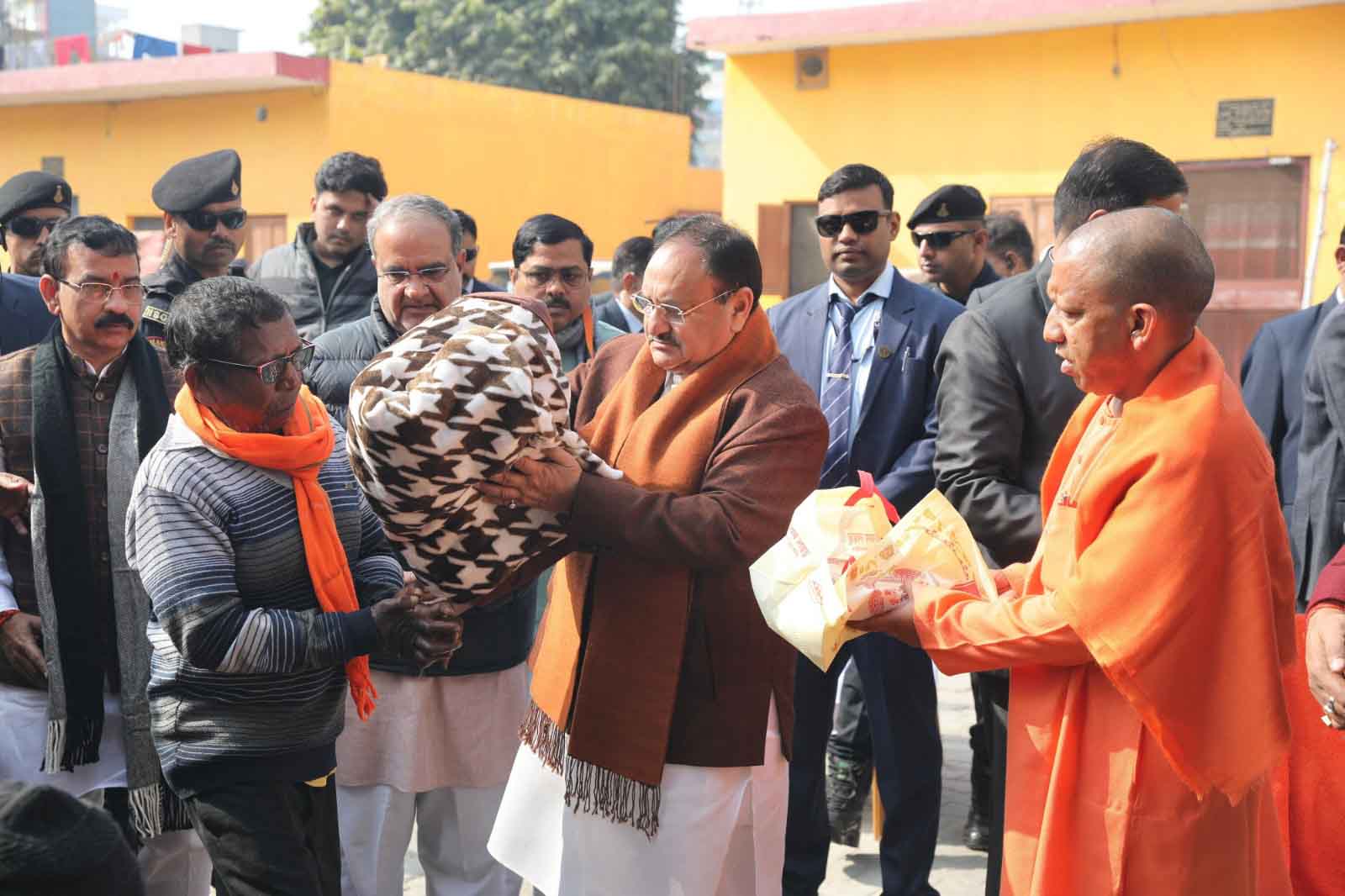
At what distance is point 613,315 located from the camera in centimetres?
712

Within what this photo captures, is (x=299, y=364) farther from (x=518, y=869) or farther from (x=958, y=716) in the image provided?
(x=958, y=716)

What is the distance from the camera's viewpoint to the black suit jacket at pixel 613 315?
6.96m

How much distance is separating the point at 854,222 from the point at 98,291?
2667 millimetres

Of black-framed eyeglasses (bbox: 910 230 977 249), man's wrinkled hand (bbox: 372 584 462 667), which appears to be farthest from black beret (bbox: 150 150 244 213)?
black-framed eyeglasses (bbox: 910 230 977 249)

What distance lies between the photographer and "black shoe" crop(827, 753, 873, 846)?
5.41 metres

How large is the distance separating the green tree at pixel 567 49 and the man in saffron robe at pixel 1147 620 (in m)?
30.4

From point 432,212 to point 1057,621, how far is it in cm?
228

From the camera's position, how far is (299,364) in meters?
3.19

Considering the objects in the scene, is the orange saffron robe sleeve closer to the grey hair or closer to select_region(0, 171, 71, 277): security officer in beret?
the grey hair

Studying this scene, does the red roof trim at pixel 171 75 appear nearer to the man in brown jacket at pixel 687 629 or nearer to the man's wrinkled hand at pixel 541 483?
the man in brown jacket at pixel 687 629

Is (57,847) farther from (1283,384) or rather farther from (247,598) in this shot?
(1283,384)

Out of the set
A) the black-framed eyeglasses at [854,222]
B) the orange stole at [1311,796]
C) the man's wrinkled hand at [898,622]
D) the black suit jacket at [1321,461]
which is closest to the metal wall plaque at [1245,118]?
the black-framed eyeglasses at [854,222]

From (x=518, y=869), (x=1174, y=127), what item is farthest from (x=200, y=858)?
(x=1174, y=127)

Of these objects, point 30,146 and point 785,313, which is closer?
point 785,313
